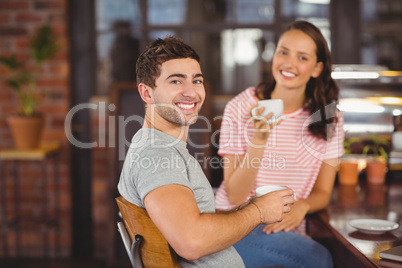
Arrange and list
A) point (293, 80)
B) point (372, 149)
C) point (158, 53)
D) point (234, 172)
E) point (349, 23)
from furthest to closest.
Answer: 1. point (349, 23)
2. point (372, 149)
3. point (293, 80)
4. point (234, 172)
5. point (158, 53)

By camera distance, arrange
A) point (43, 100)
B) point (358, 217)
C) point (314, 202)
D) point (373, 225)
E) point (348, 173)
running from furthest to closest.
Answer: point (43, 100) < point (348, 173) < point (314, 202) < point (358, 217) < point (373, 225)

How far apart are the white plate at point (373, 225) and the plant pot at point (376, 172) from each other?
746 mm

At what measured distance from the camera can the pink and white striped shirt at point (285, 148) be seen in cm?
190

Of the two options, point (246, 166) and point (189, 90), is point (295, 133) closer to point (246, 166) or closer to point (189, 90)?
point (246, 166)

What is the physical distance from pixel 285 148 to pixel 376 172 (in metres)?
0.63

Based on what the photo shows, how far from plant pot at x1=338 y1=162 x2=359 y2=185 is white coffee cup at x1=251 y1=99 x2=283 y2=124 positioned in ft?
2.68

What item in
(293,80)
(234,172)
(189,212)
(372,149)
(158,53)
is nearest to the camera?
(189,212)

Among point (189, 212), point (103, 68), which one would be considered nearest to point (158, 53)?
point (189, 212)

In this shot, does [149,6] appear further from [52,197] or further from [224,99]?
[52,197]

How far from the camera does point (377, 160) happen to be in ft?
7.80

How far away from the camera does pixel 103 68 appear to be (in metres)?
3.41

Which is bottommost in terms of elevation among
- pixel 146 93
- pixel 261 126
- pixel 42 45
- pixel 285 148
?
pixel 285 148

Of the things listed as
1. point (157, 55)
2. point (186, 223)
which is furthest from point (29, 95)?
point (186, 223)

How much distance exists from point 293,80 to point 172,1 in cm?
158
